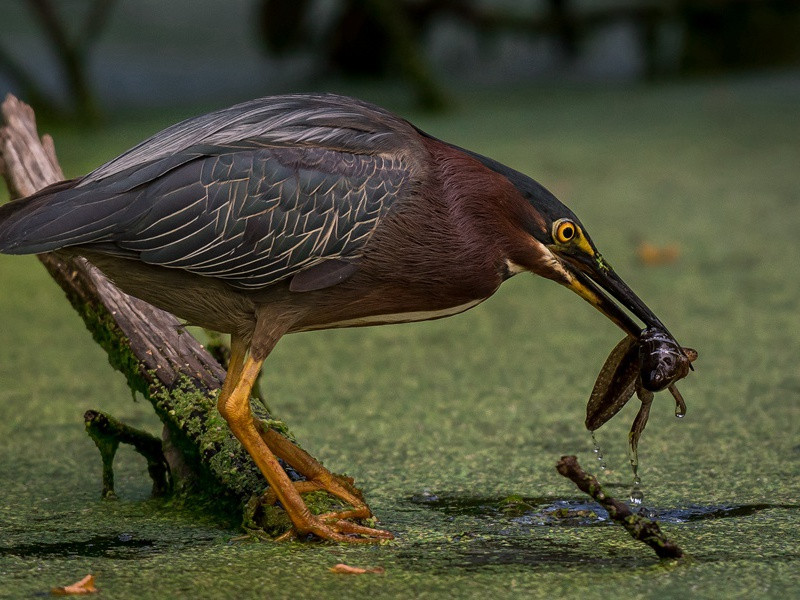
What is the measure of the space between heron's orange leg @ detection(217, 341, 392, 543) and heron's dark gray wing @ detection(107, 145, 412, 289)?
7.4 inches

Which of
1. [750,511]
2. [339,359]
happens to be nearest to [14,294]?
[339,359]

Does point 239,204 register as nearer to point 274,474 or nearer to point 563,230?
point 274,474

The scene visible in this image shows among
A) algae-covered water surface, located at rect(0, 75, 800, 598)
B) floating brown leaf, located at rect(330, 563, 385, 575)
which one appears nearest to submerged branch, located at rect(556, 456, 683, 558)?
algae-covered water surface, located at rect(0, 75, 800, 598)

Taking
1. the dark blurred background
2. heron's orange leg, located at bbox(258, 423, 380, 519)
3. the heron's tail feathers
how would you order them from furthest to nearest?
the dark blurred background → heron's orange leg, located at bbox(258, 423, 380, 519) → the heron's tail feathers

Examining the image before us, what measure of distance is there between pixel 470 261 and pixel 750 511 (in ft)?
2.32

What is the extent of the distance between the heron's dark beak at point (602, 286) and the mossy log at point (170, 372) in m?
0.65

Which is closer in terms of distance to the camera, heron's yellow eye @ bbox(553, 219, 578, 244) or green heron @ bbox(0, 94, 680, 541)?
green heron @ bbox(0, 94, 680, 541)

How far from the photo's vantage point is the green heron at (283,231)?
2.18 m

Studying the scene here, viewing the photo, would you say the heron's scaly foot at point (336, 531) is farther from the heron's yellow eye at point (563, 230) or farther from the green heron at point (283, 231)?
the heron's yellow eye at point (563, 230)

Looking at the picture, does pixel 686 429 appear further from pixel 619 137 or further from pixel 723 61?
pixel 723 61

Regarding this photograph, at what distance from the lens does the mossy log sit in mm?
2350

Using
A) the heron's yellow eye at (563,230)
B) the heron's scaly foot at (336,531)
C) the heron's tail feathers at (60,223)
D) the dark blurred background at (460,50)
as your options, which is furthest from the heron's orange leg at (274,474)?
the dark blurred background at (460,50)

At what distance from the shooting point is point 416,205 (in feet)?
7.32

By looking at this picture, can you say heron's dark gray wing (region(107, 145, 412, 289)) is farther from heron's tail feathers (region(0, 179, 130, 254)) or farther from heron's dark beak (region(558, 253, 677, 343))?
heron's dark beak (region(558, 253, 677, 343))
